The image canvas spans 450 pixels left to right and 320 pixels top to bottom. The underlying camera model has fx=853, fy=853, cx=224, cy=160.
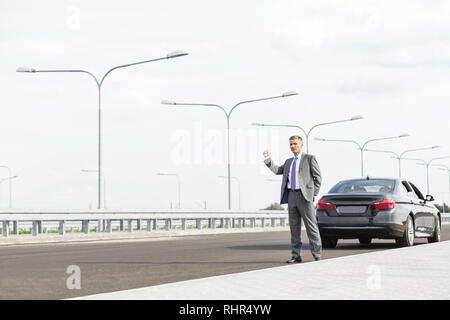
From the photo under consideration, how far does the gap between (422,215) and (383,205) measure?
2297mm

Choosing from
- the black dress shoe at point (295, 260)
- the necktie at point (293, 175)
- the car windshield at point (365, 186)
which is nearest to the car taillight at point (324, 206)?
the car windshield at point (365, 186)

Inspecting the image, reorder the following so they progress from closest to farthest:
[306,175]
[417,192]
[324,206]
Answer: [306,175], [324,206], [417,192]

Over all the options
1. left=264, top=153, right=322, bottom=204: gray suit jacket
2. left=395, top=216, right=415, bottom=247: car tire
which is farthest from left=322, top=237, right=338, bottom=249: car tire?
left=264, top=153, right=322, bottom=204: gray suit jacket

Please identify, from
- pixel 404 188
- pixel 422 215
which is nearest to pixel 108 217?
pixel 422 215

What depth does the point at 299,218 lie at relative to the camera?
12.9 metres

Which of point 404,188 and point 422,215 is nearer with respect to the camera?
point 404,188

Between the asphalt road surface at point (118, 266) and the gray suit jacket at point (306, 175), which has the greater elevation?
the gray suit jacket at point (306, 175)

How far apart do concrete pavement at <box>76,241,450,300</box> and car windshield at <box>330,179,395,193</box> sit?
555cm

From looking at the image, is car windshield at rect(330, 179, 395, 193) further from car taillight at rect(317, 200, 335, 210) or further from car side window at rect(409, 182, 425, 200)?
car side window at rect(409, 182, 425, 200)

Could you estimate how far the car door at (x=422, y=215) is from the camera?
18.4 metres

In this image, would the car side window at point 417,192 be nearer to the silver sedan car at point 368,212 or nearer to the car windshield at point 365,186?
the silver sedan car at point 368,212

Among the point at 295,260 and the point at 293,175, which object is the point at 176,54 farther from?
Answer: the point at 293,175

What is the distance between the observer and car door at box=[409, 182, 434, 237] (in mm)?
18438
